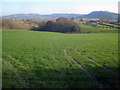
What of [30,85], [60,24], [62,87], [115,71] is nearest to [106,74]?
[115,71]

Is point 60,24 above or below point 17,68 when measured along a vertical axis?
above

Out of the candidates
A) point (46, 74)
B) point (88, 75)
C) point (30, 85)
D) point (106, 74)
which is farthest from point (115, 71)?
point (30, 85)

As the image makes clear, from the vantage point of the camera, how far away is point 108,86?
577 centimetres

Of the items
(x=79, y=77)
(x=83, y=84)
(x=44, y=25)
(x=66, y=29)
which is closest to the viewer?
(x=83, y=84)

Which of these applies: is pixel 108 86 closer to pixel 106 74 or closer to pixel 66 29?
pixel 106 74

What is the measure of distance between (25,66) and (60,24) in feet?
246

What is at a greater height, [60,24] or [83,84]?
[60,24]

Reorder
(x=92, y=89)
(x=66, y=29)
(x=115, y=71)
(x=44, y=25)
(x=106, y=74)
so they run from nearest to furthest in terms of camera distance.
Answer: (x=92, y=89) → (x=106, y=74) → (x=115, y=71) → (x=66, y=29) → (x=44, y=25)

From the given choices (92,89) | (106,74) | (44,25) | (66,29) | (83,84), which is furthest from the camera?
(44,25)

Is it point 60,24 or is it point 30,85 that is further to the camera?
point 60,24

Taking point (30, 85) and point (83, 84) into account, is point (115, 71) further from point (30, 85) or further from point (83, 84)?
point (30, 85)

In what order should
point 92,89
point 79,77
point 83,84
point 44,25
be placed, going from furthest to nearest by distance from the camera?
point 44,25, point 79,77, point 83,84, point 92,89

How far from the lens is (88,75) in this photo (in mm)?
7023

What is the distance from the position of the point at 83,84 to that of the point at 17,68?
16.1 feet
